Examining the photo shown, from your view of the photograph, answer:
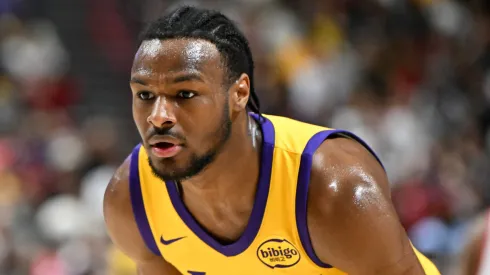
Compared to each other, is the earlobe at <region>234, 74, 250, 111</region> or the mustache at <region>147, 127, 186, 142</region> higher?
the earlobe at <region>234, 74, 250, 111</region>

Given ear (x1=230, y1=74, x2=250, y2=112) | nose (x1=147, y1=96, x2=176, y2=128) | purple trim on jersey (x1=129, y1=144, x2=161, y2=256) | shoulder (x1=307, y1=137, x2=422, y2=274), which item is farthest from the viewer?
purple trim on jersey (x1=129, y1=144, x2=161, y2=256)

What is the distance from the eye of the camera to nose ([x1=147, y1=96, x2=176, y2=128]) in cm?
288

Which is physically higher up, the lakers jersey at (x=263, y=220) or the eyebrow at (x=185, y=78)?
the eyebrow at (x=185, y=78)

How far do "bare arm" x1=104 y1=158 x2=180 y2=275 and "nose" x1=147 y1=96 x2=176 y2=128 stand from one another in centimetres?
71

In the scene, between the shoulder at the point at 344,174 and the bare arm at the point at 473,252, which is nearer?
the shoulder at the point at 344,174

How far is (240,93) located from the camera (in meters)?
3.15

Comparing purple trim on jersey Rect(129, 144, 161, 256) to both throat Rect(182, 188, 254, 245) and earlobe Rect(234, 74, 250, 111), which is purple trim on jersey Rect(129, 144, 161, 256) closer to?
throat Rect(182, 188, 254, 245)

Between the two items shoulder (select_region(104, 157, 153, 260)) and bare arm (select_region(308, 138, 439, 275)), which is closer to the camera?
bare arm (select_region(308, 138, 439, 275))

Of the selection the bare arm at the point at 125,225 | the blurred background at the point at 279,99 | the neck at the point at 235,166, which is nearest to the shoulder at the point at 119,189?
the bare arm at the point at 125,225

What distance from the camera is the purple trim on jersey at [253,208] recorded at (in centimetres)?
325

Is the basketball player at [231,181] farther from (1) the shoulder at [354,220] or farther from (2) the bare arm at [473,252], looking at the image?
(2) the bare arm at [473,252]

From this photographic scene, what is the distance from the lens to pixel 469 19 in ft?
29.8

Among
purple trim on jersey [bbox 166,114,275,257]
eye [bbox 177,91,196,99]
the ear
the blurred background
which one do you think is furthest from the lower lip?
the blurred background

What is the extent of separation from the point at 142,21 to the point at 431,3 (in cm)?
375
